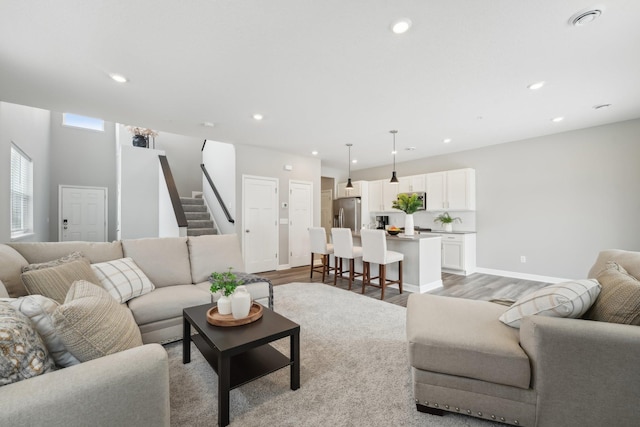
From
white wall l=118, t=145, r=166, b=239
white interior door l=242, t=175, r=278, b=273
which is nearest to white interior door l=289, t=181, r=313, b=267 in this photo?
white interior door l=242, t=175, r=278, b=273

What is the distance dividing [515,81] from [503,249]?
3534 mm

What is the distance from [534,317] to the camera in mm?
1340

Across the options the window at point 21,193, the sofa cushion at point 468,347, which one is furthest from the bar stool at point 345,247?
the window at point 21,193

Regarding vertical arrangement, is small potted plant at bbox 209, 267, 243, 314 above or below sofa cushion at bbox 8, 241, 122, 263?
below

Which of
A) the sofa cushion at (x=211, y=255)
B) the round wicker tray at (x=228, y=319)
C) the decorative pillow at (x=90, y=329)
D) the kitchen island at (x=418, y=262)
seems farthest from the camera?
the kitchen island at (x=418, y=262)

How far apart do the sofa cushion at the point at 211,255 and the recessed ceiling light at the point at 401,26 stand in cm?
263

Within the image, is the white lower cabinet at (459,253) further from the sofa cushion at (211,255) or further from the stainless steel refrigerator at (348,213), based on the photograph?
the sofa cushion at (211,255)

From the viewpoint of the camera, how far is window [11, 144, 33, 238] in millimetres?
3861

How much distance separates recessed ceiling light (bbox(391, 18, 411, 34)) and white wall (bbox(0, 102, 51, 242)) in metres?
4.41

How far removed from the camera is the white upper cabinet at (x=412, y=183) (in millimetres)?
6027

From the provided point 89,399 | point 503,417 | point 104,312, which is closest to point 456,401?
point 503,417

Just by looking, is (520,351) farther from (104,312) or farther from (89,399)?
(104,312)

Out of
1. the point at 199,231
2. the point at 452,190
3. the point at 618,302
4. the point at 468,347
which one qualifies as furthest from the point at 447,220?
the point at 199,231

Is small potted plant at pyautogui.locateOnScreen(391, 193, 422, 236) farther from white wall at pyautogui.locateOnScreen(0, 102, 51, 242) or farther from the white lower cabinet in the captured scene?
white wall at pyautogui.locateOnScreen(0, 102, 51, 242)
